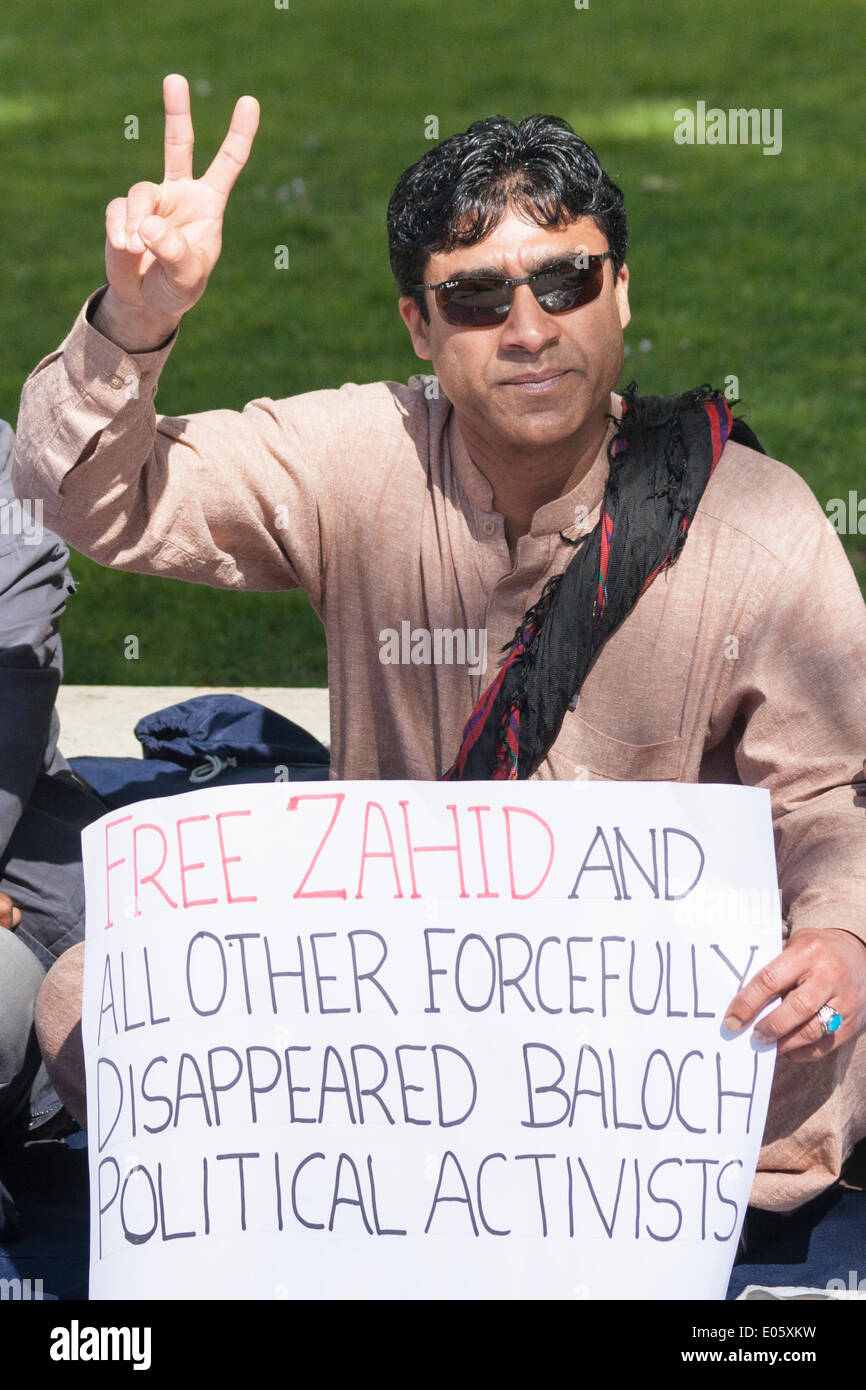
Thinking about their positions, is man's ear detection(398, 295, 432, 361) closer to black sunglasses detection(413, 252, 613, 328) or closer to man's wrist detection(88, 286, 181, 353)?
black sunglasses detection(413, 252, 613, 328)

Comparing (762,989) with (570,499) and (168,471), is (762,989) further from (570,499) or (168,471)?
(168,471)

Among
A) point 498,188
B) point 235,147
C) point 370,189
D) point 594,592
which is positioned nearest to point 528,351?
point 498,188

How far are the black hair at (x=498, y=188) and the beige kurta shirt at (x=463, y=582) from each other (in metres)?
0.33

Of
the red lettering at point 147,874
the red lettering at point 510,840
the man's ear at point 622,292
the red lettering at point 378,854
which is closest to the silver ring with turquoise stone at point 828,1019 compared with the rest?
the red lettering at point 510,840

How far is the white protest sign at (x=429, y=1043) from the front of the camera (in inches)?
86.3

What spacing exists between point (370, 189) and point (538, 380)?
5.78 metres

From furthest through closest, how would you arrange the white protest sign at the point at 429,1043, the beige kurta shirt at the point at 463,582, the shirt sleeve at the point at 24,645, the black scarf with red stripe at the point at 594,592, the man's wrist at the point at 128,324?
the shirt sleeve at the point at 24,645, the black scarf with red stripe at the point at 594,592, the beige kurta shirt at the point at 463,582, the man's wrist at the point at 128,324, the white protest sign at the point at 429,1043

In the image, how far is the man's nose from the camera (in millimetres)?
2553

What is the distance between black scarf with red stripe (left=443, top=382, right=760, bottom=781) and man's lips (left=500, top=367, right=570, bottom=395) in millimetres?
206

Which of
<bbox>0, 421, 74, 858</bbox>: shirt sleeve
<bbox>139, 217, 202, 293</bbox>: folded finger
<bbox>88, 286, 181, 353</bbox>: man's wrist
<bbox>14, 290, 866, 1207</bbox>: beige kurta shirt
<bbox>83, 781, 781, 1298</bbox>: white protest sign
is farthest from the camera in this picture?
<bbox>0, 421, 74, 858</bbox>: shirt sleeve

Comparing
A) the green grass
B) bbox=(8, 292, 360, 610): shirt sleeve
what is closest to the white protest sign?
bbox=(8, 292, 360, 610): shirt sleeve

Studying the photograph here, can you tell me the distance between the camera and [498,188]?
2.60 meters

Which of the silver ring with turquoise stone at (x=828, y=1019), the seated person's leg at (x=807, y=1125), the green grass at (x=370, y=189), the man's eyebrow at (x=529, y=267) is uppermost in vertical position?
the green grass at (x=370, y=189)

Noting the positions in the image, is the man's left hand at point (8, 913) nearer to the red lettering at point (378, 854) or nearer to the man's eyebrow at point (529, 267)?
the red lettering at point (378, 854)
